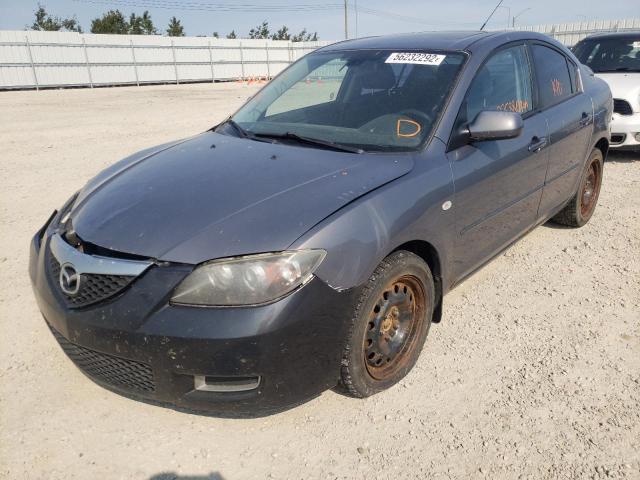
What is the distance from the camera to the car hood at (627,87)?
6875 millimetres

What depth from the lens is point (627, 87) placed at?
276 inches

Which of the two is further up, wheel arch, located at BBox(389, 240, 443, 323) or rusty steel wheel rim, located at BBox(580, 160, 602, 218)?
wheel arch, located at BBox(389, 240, 443, 323)

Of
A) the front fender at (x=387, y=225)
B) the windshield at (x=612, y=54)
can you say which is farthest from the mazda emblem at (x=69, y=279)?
the windshield at (x=612, y=54)

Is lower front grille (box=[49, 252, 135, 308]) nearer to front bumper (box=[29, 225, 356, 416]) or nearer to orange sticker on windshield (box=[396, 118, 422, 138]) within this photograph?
front bumper (box=[29, 225, 356, 416])

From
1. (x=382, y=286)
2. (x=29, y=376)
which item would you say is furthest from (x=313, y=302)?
(x=29, y=376)

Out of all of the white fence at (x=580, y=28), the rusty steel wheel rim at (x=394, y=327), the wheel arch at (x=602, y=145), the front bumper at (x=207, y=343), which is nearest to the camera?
the front bumper at (x=207, y=343)

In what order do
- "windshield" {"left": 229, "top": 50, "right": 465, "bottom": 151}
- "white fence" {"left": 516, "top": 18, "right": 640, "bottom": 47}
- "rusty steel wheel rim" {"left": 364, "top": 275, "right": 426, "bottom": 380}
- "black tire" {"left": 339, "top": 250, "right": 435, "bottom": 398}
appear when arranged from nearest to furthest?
"black tire" {"left": 339, "top": 250, "right": 435, "bottom": 398} → "rusty steel wheel rim" {"left": 364, "top": 275, "right": 426, "bottom": 380} → "windshield" {"left": 229, "top": 50, "right": 465, "bottom": 151} → "white fence" {"left": 516, "top": 18, "right": 640, "bottom": 47}

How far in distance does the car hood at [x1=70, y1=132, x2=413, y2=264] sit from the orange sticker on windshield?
0.21 m

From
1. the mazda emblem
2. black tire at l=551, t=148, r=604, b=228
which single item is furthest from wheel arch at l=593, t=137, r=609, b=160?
the mazda emblem

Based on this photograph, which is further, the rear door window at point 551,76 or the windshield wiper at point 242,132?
the rear door window at point 551,76

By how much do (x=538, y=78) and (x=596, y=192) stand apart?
1848 mm

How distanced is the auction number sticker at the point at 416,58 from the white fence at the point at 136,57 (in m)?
19.2

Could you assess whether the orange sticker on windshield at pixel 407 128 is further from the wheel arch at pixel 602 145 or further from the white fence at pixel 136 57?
the white fence at pixel 136 57

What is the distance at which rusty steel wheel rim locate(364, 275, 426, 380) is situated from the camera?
2.47 meters
